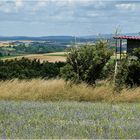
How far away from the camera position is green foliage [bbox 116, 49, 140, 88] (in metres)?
21.7

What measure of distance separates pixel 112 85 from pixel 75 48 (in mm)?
3883

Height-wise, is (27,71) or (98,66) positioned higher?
(98,66)

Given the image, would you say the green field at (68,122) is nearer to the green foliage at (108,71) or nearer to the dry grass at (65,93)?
the dry grass at (65,93)

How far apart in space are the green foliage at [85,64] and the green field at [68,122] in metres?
7.97

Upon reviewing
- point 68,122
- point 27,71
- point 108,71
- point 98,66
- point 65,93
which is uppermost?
point 68,122

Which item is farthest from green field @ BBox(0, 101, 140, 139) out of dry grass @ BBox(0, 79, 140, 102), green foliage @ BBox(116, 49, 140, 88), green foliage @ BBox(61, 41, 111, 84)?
green foliage @ BBox(61, 41, 111, 84)

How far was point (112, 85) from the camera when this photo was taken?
20516 millimetres

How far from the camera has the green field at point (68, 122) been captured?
902 centimetres

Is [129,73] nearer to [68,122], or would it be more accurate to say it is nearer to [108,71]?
[108,71]

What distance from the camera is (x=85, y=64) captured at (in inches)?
899

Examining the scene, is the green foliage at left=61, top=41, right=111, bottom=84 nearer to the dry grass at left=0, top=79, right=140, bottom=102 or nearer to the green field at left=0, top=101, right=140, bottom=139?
the dry grass at left=0, top=79, right=140, bottom=102

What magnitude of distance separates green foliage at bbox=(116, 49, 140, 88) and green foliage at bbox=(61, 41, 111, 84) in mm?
1075

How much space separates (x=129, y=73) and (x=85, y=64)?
2253 mm

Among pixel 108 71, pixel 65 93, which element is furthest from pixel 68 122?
pixel 108 71
